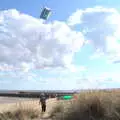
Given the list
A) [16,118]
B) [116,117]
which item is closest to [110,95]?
[116,117]

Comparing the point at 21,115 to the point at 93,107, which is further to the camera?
the point at 21,115

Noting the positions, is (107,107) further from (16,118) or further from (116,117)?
(16,118)

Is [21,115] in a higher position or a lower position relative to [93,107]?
lower

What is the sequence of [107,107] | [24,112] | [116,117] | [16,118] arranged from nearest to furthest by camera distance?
[116,117] → [107,107] → [16,118] → [24,112]

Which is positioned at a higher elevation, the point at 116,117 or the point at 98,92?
the point at 98,92

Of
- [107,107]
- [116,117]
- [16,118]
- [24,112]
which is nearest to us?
[116,117]

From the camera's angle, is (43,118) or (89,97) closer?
(89,97)

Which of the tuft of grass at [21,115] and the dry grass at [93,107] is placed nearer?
the dry grass at [93,107]

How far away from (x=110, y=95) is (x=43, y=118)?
5.10m

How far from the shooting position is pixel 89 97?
1778cm

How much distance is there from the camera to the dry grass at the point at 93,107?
1607cm

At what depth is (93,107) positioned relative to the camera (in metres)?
17.2

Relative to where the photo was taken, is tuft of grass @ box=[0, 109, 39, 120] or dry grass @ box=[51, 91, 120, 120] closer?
dry grass @ box=[51, 91, 120, 120]

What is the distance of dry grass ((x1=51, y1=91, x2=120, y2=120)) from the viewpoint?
16.1 m
